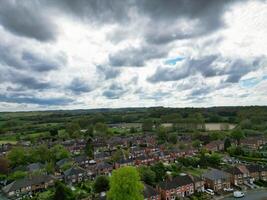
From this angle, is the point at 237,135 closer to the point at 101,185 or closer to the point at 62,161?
the point at 62,161

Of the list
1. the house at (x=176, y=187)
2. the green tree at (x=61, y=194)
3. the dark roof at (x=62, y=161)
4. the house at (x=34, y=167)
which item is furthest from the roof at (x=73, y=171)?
the house at (x=176, y=187)

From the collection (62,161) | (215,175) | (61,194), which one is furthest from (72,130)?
(215,175)

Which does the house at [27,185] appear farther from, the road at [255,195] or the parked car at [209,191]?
the road at [255,195]

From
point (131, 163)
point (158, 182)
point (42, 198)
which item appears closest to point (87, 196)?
point (42, 198)

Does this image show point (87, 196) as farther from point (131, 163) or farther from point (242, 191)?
point (242, 191)

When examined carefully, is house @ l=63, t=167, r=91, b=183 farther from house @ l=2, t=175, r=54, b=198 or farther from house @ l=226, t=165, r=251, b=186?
house @ l=226, t=165, r=251, b=186

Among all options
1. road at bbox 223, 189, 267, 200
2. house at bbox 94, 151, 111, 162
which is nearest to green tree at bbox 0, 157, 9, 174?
house at bbox 94, 151, 111, 162
